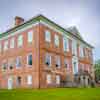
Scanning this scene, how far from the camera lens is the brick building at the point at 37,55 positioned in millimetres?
27297

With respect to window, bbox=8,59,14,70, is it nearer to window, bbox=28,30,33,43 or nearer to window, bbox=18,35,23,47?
window, bbox=18,35,23,47

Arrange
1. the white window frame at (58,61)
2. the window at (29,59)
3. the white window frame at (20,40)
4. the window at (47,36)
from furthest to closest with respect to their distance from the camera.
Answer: the white window frame at (20,40)
the white window frame at (58,61)
the window at (47,36)
the window at (29,59)

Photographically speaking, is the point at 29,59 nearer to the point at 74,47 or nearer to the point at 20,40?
the point at 20,40

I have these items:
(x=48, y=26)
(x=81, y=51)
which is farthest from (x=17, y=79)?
(x=81, y=51)

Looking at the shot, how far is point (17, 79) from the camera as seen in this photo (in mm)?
29875

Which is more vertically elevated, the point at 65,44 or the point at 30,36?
the point at 30,36

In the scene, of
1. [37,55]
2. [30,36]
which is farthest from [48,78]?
[30,36]

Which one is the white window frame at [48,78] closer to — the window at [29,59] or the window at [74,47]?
the window at [29,59]

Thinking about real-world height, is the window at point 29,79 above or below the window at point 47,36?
below

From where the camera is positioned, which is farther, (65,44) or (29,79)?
(65,44)

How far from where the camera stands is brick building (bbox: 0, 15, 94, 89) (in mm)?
27297

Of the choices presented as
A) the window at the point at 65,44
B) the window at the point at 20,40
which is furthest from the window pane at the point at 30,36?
the window at the point at 65,44

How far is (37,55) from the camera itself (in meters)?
27.2

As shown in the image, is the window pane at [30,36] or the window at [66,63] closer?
the window pane at [30,36]
